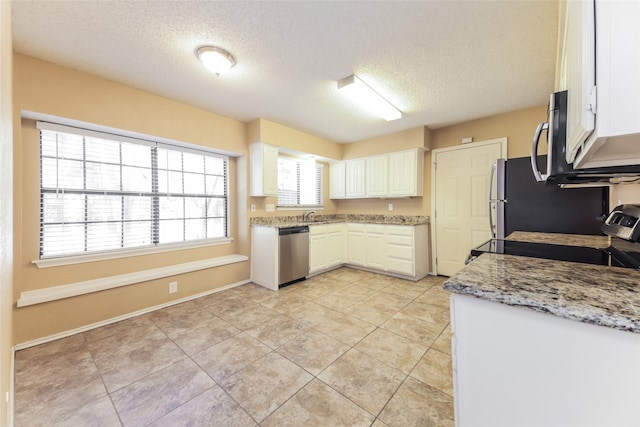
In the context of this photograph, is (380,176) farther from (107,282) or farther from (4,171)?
(4,171)

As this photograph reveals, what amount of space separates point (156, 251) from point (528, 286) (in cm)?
354

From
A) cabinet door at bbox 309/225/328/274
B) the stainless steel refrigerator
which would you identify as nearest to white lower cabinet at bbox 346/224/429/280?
cabinet door at bbox 309/225/328/274

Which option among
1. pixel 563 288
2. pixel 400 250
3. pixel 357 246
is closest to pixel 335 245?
pixel 357 246

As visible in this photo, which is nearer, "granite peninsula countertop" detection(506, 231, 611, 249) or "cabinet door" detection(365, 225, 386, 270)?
"granite peninsula countertop" detection(506, 231, 611, 249)

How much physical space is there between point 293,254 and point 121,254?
208cm

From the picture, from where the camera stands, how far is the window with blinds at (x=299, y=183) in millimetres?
4461

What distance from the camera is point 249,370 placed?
181 centimetres

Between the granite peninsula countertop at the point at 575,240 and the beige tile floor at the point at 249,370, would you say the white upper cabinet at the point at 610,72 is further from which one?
the beige tile floor at the point at 249,370

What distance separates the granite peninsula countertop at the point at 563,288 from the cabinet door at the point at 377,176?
334cm

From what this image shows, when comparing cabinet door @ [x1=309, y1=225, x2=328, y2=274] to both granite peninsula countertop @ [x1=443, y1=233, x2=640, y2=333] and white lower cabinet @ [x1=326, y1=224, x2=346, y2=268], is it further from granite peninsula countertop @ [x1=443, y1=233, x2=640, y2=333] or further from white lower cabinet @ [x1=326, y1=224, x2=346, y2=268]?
granite peninsula countertop @ [x1=443, y1=233, x2=640, y2=333]

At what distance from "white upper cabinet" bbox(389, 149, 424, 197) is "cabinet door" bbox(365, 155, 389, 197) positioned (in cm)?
9

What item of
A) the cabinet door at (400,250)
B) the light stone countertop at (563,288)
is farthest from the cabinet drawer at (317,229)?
the light stone countertop at (563,288)

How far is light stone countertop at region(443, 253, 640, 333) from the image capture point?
0.66 meters

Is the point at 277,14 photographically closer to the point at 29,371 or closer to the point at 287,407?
the point at 287,407
